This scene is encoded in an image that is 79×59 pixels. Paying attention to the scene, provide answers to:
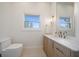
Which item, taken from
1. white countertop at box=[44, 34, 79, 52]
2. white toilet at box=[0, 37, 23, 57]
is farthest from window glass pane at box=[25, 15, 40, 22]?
white countertop at box=[44, 34, 79, 52]

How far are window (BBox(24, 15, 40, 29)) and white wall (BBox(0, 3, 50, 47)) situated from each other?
0.06 m

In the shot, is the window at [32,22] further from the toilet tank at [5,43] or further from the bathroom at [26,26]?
the toilet tank at [5,43]

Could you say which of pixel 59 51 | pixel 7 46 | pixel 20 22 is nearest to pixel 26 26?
pixel 20 22

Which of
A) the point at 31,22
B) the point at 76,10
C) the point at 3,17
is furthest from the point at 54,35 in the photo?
the point at 3,17

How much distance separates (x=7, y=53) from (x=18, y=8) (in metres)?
0.63

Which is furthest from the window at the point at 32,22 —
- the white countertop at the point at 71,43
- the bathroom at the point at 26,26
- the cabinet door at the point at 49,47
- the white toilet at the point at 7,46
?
the cabinet door at the point at 49,47

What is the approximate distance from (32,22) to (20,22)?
0.20 metres

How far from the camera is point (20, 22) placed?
1.75 m

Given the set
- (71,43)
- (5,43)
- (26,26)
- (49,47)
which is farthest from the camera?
(49,47)

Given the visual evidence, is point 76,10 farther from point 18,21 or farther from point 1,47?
point 1,47

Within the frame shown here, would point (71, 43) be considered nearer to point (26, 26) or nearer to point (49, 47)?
point (26, 26)

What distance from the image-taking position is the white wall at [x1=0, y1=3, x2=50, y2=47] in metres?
1.61

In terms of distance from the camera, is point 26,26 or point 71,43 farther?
point 26,26

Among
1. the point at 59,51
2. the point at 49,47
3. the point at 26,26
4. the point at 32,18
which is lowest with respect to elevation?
the point at 49,47
